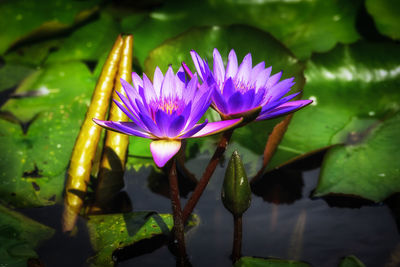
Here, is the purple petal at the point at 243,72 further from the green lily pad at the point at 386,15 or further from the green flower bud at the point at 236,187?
the green lily pad at the point at 386,15

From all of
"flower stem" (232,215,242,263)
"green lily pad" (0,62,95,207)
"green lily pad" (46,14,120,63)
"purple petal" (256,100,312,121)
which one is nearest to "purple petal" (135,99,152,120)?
"purple petal" (256,100,312,121)

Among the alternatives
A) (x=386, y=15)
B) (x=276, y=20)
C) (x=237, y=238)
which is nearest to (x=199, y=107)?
(x=237, y=238)

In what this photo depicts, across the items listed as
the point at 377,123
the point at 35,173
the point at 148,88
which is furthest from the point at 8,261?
the point at 377,123

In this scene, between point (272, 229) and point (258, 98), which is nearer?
point (258, 98)

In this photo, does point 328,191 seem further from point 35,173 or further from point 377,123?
point 35,173

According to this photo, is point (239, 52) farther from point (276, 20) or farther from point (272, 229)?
point (272, 229)

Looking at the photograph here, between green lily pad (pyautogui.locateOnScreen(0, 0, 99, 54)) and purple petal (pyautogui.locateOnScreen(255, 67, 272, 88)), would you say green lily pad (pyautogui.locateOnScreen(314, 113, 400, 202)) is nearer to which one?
purple petal (pyautogui.locateOnScreen(255, 67, 272, 88))
